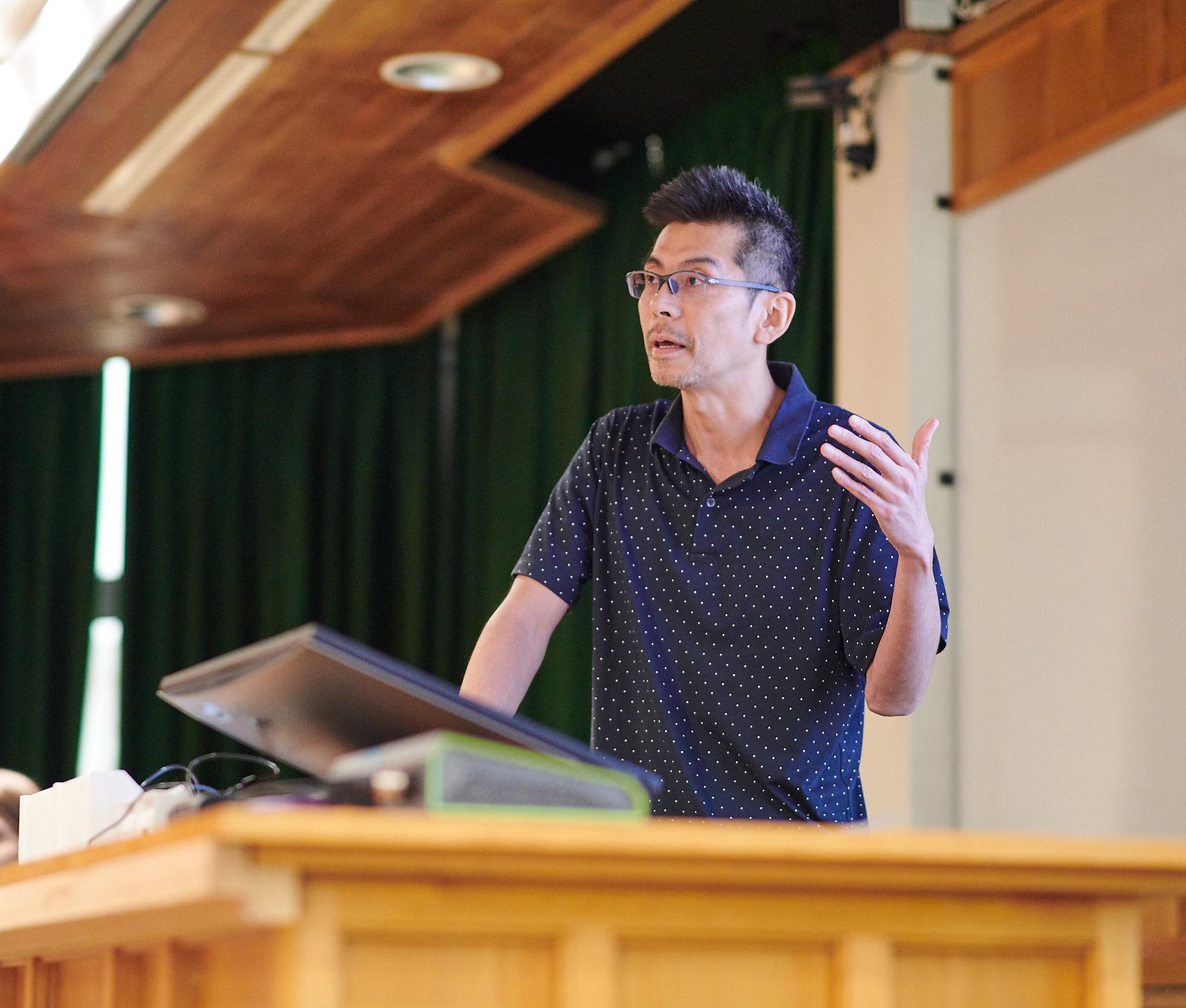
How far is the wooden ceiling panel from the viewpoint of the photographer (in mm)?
3631

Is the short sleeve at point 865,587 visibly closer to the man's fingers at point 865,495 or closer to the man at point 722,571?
the man at point 722,571

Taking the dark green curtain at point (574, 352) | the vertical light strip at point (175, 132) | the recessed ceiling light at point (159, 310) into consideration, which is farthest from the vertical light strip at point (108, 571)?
the vertical light strip at point (175, 132)

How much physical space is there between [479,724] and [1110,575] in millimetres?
2434

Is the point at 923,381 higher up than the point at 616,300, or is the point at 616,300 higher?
the point at 616,300

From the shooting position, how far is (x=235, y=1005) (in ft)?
3.98

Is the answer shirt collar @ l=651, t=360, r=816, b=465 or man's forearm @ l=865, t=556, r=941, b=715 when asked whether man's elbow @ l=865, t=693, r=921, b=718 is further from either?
shirt collar @ l=651, t=360, r=816, b=465

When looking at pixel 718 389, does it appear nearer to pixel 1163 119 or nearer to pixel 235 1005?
pixel 235 1005

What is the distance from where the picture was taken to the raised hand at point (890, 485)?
1.68 meters

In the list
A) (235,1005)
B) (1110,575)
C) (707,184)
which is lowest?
(235,1005)

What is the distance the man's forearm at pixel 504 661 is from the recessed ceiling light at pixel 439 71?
1942 mm

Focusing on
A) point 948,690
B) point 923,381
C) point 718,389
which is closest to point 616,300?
point 923,381

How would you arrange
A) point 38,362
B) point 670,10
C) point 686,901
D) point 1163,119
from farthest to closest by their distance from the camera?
point 38,362, point 670,10, point 1163,119, point 686,901

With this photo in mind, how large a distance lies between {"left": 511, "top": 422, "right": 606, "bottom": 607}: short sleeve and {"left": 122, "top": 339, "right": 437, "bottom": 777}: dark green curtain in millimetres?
3562

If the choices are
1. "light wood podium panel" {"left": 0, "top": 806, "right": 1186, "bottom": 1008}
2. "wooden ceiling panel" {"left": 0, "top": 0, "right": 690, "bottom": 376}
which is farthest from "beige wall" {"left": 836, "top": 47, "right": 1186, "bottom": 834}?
"light wood podium panel" {"left": 0, "top": 806, "right": 1186, "bottom": 1008}
